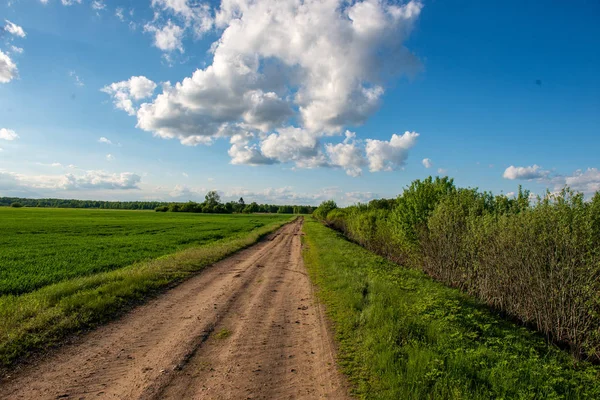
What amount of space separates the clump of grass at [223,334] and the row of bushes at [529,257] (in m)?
8.57

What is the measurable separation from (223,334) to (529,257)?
8969 millimetres

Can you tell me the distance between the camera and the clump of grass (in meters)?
7.26

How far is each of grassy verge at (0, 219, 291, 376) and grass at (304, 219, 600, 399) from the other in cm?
649

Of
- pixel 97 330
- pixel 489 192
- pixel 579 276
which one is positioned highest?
pixel 489 192

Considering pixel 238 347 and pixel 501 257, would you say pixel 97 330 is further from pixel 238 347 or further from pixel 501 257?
pixel 501 257

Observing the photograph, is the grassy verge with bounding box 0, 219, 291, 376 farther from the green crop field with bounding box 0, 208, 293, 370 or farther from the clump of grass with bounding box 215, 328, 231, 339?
the clump of grass with bounding box 215, 328, 231, 339

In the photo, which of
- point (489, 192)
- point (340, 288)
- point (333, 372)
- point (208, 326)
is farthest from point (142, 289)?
point (489, 192)

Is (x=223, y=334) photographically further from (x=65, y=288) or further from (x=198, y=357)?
(x=65, y=288)

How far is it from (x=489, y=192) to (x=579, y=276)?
22.0 ft

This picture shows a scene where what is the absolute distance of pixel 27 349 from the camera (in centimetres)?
641

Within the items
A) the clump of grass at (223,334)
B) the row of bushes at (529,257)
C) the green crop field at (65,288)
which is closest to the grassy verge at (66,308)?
the green crop field at (65,288)

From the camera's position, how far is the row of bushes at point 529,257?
25.2 ft

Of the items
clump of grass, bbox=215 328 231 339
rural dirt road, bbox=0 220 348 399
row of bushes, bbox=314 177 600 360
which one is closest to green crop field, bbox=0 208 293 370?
rural dirt road, bbox=0 220 348 399

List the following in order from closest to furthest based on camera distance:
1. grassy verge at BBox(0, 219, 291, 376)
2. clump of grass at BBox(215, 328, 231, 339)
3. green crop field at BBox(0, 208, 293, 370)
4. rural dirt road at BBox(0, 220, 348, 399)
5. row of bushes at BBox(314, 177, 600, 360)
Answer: rural dirt road at BBox(0, 220, 348, 399) < grassy verge at BBox(0, 219, 291, 376) < green crop field at BBox(0, 208, 293, 370) < clump of grass at BBox(215, 328, 231, 339) < row of bushes at BBox(314, 177, 600, 360)
